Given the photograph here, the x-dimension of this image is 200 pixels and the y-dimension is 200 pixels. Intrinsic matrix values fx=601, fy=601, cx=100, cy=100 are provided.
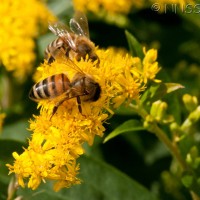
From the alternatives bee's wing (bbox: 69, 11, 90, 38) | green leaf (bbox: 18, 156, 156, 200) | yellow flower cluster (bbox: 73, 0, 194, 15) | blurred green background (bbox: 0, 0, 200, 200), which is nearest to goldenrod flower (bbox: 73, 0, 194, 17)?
yellow flower cluster (bbox: 73, 0, 194, 15)

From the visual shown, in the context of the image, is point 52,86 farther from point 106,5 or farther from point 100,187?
point 106,5

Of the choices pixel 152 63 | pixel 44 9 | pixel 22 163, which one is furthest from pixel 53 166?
pixel 44 9

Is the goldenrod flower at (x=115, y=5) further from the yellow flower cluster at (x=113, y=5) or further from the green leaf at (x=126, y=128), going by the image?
the green leaf at (x=126, y=128)

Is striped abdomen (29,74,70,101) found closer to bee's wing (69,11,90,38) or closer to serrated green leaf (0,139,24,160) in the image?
serrated green leaf (0,139,24,160)

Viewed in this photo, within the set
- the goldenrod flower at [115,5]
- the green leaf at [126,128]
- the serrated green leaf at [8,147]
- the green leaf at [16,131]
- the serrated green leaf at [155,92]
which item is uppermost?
the serrated green leaf at [155,92]

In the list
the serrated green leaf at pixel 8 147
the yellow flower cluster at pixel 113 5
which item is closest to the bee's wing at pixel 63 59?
the serrated green leaf at pixel 8 147

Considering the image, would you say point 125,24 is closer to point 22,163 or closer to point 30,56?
point 30,56

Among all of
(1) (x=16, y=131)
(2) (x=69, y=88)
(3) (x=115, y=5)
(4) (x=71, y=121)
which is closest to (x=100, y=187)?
(4) (x=71, y=121)
